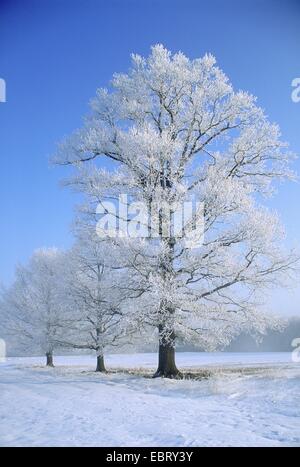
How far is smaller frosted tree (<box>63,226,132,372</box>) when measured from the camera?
556 inches

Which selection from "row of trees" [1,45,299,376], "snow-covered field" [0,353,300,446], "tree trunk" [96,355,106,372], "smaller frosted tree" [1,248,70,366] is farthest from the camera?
"smaller frosted tree" [1,248,70,366]

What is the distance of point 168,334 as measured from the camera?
13.0 m

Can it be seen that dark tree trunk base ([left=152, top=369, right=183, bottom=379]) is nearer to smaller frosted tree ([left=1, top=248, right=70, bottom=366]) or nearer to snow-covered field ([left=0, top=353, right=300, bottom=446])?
snow-covered field ([left=0, top=353, right=300, bottom=446])

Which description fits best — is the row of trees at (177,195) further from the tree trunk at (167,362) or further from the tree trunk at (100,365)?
the tree trunk at (100,365)

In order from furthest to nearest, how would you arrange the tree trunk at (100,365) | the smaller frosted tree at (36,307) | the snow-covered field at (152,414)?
the smaller frosted tree at (36,307), the tree trunk at (100,365), the snow-covered field at (152,414)

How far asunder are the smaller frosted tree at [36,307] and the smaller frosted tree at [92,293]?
3.94 ft

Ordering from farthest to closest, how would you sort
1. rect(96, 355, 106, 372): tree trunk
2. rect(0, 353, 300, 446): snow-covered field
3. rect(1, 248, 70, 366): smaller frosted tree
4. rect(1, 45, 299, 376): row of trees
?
rect(1, 248, 70, 366): smaller frosted tree → rect(96, 355, 106, 372): tree trunk → rect(1, 45, 299, 376): row of trees → rect(0, 353, 300, 446): snow-covered field

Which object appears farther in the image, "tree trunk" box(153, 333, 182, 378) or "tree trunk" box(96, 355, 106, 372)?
"tree trunk" box(96, 355, 106, 372)

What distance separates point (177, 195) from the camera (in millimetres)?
13891

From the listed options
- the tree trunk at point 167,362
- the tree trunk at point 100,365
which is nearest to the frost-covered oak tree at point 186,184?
the tree trunk at point 167,362

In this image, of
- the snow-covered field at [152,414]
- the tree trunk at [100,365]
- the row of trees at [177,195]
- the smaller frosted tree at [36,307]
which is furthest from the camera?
the smaller frosted tree at [36,307]

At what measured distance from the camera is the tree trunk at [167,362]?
1415 cm

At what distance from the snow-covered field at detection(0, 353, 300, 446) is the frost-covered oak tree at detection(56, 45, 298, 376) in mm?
2362

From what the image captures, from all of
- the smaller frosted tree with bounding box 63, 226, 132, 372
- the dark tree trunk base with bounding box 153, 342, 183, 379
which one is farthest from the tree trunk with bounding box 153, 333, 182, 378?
the smaller frosted tree with bounding box 63, 226, 132, 372
